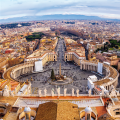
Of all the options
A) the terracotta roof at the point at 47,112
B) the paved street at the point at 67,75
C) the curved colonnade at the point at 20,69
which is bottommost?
the paved street at the point at 67,75

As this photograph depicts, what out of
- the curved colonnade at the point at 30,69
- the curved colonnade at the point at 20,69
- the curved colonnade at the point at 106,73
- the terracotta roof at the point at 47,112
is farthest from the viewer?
the curved colonnade at the point at 20,69

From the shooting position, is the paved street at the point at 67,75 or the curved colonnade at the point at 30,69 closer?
the paved street at the point at 67,75

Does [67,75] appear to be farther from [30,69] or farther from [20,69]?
[20,69]

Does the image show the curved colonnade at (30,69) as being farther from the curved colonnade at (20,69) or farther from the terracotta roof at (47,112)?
the terracotta roof at (47,112)

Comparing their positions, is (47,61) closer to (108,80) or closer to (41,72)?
(41,72)

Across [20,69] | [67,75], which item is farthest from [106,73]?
[20,69]

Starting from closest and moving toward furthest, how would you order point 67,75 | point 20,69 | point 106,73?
point 106,73 < point 67,75 < point 20,69

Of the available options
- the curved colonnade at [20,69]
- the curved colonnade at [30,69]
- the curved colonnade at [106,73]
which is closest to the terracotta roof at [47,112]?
the curved colonnade at [106,73]

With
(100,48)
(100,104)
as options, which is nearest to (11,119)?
(100,104)

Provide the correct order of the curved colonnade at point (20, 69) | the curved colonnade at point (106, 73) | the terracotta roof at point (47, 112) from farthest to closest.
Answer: the curved colonnade at point (20, 69) → the curved colonnade at point (106, 73) → the terracotta roof at point (47, 112)
